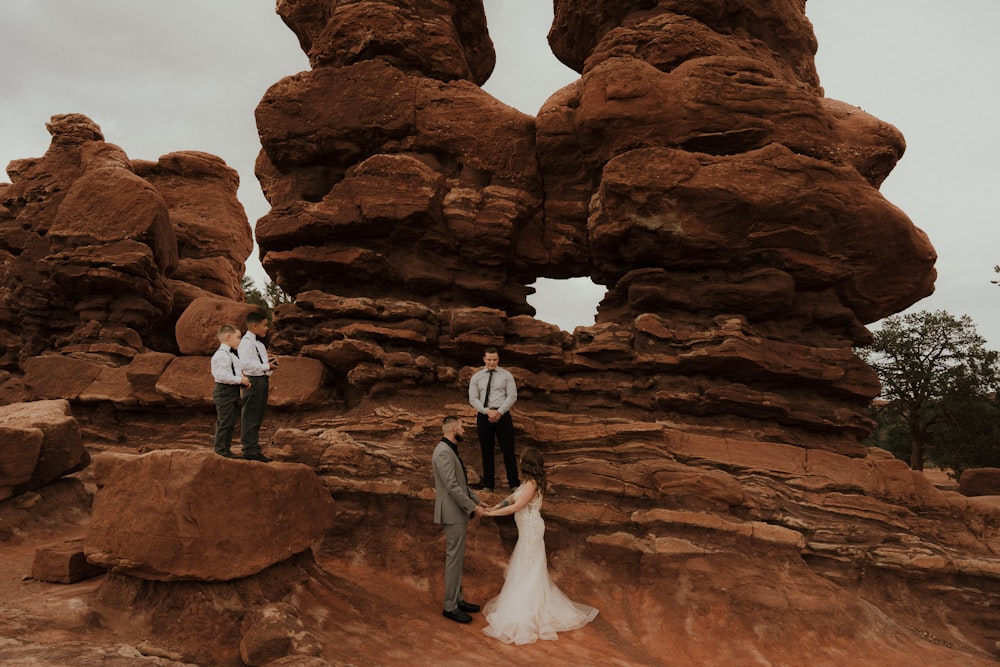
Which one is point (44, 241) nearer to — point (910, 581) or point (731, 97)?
point (731, 97)

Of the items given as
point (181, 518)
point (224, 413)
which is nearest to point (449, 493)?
point (181, 518)

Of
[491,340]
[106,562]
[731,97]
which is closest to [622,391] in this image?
[491,340]

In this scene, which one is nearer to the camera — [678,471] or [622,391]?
[678,471]

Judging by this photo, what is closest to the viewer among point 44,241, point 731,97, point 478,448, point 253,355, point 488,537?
point 253,355

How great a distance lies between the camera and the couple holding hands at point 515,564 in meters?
7.86

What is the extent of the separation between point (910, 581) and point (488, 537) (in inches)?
281

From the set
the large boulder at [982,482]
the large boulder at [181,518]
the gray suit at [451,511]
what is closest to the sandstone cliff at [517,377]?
the large boulder at [181,518]

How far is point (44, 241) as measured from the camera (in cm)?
1725

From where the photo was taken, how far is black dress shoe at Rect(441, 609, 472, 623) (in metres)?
7.94

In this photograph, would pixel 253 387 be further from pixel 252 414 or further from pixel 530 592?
pixel 530 592

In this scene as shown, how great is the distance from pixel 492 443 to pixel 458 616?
3071 millimetres

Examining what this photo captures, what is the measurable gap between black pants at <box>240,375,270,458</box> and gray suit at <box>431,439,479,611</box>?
311 cm

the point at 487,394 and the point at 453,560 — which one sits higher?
the point at 487,394

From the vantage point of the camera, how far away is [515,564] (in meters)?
8.30
